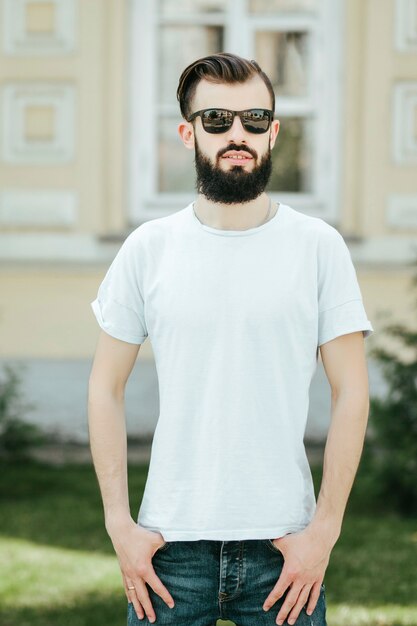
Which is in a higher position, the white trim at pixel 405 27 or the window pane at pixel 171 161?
the white trim at pixel 405 27

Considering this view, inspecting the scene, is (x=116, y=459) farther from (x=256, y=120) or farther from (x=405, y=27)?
(x=405, y=27)

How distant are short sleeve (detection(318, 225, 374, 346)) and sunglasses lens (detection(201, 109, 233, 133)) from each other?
0.93ft

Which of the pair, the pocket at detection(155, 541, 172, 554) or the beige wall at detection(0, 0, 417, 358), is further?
the beige wall at detection(0, 0, 417, 358)

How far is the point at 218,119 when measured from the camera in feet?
7.25

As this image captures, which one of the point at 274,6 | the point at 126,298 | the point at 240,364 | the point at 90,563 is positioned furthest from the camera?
the point at 274,6

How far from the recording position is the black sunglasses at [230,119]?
2201mm

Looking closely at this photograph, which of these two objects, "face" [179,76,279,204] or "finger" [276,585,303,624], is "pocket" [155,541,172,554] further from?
"face" [179,76,279,204]

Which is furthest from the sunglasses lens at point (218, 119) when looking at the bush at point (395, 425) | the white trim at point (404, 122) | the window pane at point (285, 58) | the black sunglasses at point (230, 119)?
the window pane at point (285, 58)

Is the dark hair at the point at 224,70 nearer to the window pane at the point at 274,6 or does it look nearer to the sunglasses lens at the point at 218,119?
the sunglasses lens at the point at 218,119

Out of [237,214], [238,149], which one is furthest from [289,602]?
[238,149]

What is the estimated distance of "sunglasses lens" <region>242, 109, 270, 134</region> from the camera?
2.20m

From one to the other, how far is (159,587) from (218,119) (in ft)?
3.01

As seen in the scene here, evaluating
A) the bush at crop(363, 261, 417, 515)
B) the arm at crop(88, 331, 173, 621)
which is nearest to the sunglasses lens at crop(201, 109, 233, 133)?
the arm at crop(88, 331, 173, 621)

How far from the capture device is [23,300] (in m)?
7.70
